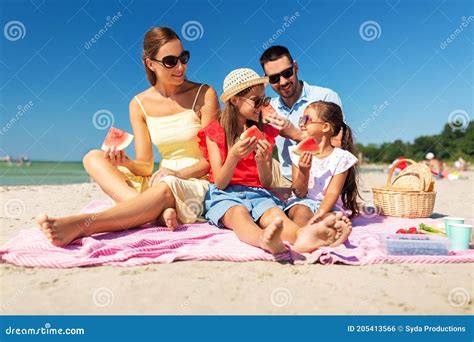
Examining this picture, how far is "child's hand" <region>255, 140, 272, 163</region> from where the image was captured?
3.60 metres

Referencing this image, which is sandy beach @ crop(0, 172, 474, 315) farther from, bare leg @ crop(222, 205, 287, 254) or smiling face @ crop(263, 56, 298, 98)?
smiling face @ crop(263, 56, 298, 98)

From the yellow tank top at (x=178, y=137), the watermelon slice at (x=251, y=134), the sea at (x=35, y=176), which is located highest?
the watermelon slice at (x=251, y=134)

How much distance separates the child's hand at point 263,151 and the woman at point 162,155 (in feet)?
2.28

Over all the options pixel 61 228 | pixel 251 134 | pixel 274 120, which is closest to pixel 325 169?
pixel 274 120

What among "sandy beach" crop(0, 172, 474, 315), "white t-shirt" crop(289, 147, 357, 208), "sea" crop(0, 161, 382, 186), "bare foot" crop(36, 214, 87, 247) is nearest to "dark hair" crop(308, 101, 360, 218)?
"white t-shirt" crop(289, 147, 357, 208)

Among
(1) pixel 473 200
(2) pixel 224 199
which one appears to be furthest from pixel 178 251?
(1) pixel 473 200

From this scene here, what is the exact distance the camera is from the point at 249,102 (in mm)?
3918

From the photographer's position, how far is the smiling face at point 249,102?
3.90 meters

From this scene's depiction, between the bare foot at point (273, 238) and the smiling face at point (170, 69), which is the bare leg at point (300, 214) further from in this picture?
the smiling face at point (170, 69)

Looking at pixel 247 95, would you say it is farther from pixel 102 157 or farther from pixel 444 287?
pixel 444 287

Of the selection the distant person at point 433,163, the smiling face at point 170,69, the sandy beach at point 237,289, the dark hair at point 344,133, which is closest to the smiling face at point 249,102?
the dark hair at point 344,133

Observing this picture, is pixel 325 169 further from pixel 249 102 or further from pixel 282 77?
pixel 282 77

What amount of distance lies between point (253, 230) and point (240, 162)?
2.85ft

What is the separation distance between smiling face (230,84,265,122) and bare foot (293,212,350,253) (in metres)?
1.24
